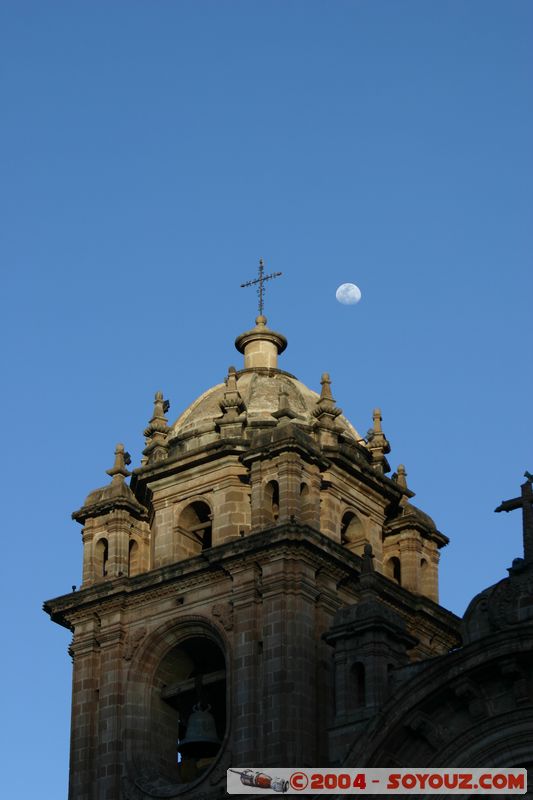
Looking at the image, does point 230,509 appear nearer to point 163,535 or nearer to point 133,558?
point 163,535

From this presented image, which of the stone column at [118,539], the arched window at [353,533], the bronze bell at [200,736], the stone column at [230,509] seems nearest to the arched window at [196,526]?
the stone column at [230,509]

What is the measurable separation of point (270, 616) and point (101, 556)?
745 centimetres

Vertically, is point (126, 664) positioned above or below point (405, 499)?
below

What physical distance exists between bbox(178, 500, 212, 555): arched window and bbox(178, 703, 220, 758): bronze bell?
5.01 metres

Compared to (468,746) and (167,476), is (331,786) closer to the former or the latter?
(468,746)

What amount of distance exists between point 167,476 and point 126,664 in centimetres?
569

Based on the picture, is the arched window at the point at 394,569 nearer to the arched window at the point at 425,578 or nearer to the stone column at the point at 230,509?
the arched window at the point at 425,578

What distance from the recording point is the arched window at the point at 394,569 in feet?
215

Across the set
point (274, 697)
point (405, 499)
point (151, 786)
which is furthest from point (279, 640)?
point (405, 499)

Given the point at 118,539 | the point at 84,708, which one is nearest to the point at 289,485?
the point at 118,539

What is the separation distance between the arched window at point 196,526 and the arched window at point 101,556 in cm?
227

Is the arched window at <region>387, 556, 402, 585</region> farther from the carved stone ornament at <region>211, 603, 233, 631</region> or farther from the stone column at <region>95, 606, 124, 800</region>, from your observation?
the stone column at <region>95, 606, 124, 800</region>

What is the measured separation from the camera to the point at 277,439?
61.6 m

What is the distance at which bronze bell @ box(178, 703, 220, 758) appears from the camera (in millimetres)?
59719
